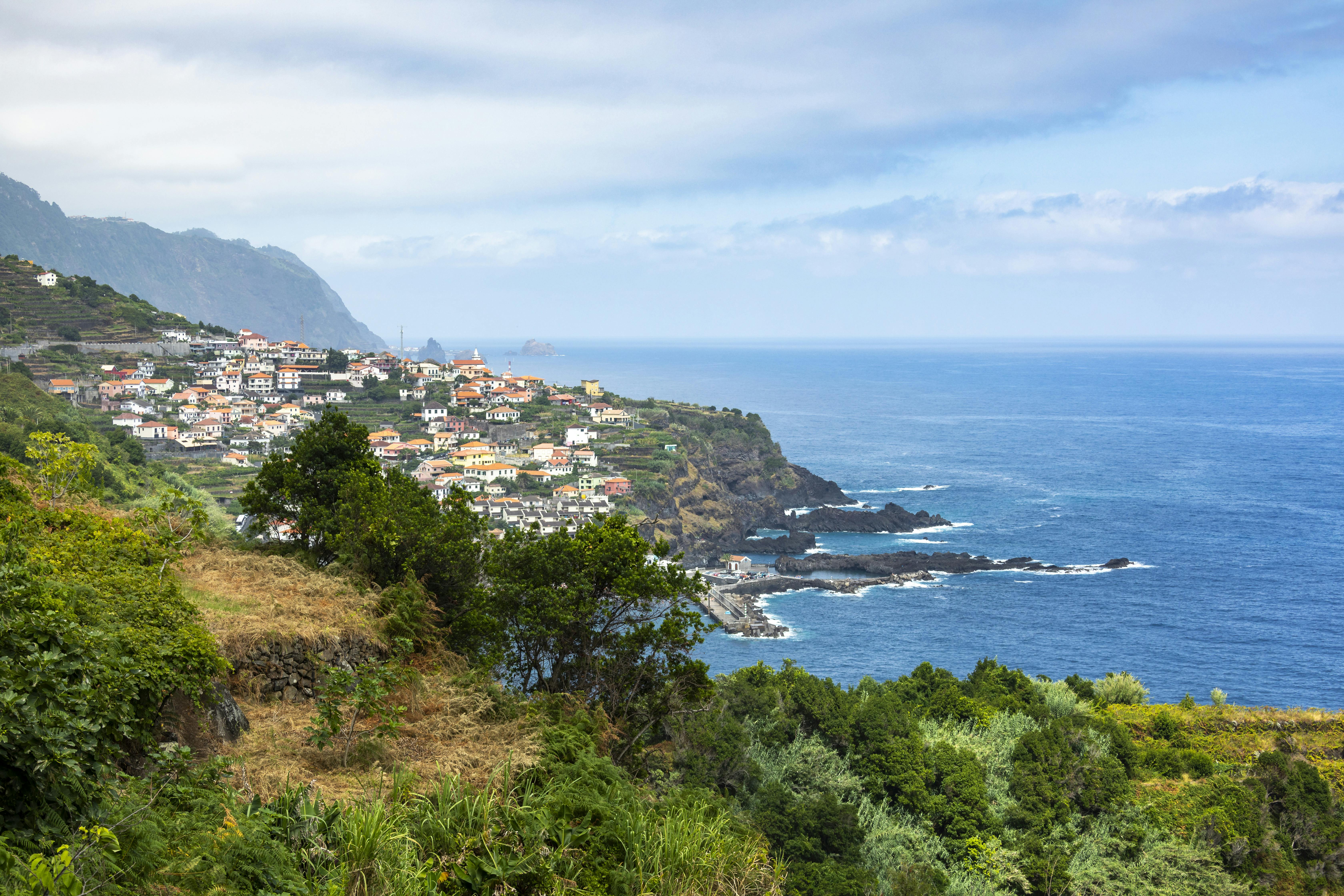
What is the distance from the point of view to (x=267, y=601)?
27.6 feet

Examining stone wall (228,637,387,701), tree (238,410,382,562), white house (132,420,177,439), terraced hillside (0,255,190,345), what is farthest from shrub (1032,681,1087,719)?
terraced hillside (0,255,190,345)

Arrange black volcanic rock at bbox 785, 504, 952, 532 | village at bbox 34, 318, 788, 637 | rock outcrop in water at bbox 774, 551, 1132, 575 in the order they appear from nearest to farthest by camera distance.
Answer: rock outcrop in water at bbox 774, 551, 1132, 575, village at bbox 34, 318, 788, 637, black volcanic rock at bbox 785, 504, 952, 532

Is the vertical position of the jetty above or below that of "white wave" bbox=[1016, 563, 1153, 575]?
below

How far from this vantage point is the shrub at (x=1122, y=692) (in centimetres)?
2345

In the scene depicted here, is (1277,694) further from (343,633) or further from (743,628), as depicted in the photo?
(343,633)

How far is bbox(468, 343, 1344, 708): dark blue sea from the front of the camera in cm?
3784

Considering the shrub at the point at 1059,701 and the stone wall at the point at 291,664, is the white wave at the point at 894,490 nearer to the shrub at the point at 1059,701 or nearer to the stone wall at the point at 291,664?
the shrub at the point at 1059,701

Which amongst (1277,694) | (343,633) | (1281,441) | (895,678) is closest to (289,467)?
(343,633)

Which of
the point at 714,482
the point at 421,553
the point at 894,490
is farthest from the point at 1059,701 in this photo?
the point at 894,490

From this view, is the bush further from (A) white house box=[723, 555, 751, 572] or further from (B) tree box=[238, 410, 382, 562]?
(A) white house box=[723, 555, 751, 572]

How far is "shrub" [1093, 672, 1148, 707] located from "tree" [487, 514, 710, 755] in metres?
17.9

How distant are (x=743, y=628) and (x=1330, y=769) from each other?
2577 centimetres

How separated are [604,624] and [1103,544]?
54.3 m

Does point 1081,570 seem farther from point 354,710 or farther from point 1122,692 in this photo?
point 354,710
